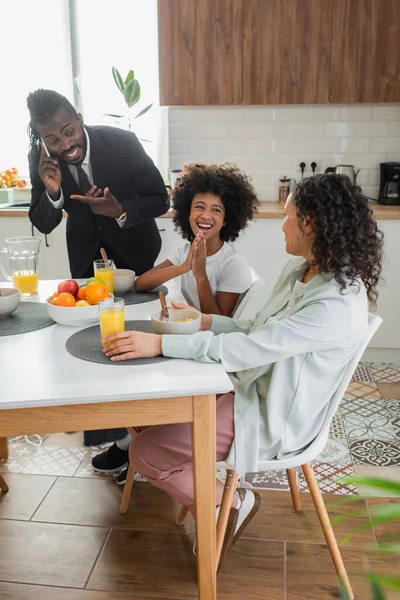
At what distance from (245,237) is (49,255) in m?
1.19

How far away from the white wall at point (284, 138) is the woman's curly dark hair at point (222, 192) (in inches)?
63.8

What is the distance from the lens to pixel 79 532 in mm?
1988

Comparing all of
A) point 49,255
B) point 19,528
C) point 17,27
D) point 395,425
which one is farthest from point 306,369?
point 17,27

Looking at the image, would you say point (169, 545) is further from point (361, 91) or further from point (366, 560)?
point (361, 91)

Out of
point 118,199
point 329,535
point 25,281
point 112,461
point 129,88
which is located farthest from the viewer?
point 129,88

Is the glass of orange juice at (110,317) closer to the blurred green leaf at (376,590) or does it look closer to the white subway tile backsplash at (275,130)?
the blurred green leaf at (376,590)

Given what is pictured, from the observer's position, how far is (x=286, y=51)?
140 inches

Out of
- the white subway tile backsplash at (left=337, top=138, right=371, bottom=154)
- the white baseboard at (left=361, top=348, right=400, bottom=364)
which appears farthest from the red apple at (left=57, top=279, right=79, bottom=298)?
the white subway tile backsplash at (left=337, top=138, right=371, bottom=154)

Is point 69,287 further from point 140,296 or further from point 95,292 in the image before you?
point 140,296

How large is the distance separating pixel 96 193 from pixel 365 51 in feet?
6.56

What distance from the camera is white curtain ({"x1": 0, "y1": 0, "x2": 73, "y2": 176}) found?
399cm

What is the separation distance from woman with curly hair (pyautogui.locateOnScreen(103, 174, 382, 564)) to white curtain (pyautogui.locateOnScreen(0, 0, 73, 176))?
9.78ft

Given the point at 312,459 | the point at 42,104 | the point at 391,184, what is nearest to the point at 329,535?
the point at 312,459

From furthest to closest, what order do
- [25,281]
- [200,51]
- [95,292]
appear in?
[200,51] → [25,281] → [95,292]
